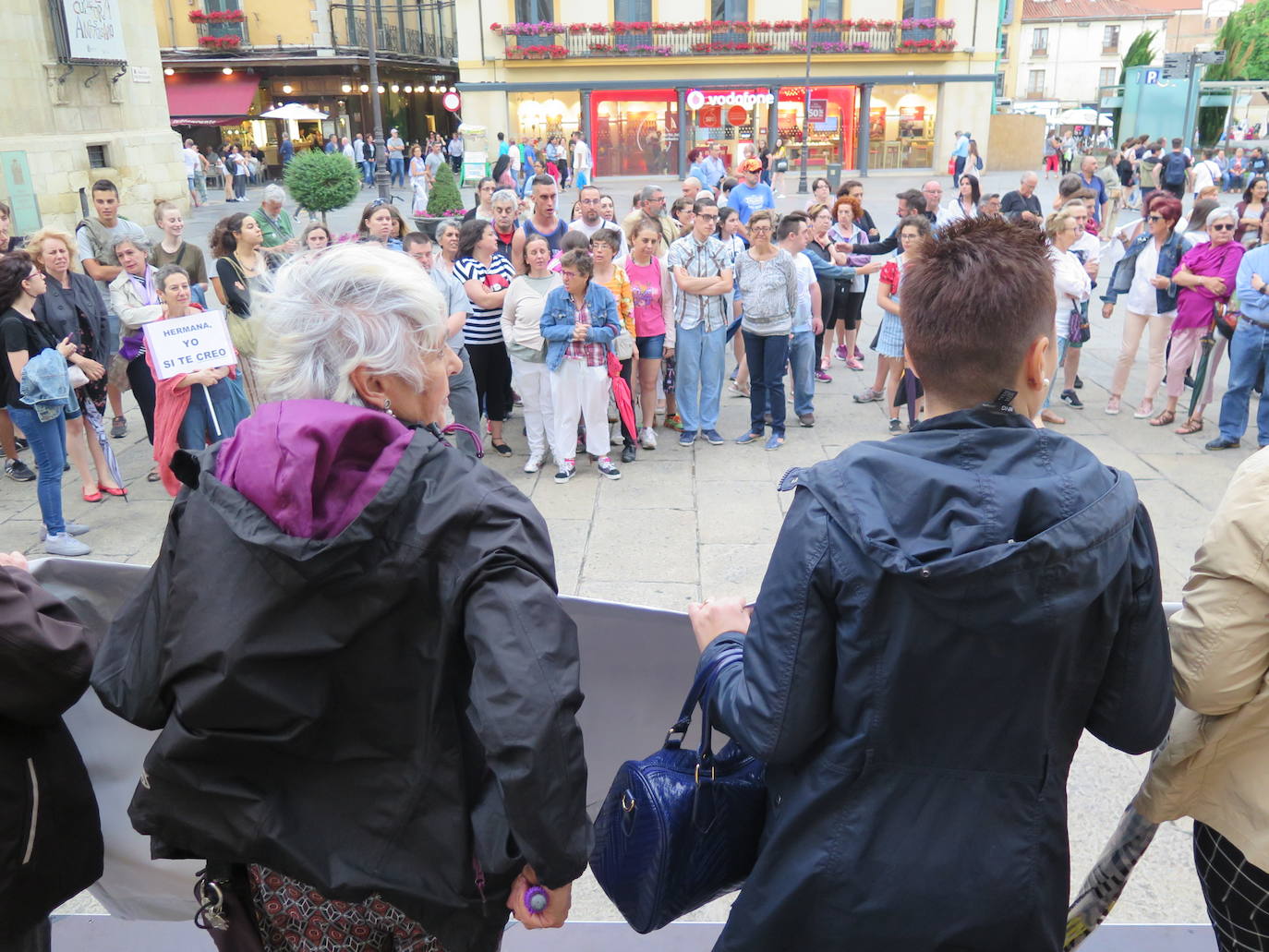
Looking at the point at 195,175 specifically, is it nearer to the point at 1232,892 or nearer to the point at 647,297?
the point at 647,297

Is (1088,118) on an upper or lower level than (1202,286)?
upper

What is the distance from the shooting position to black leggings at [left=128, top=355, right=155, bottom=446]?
7.19 metres

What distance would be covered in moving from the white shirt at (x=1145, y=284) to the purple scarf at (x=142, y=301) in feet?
25.3

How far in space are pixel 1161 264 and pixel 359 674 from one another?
8.35 m

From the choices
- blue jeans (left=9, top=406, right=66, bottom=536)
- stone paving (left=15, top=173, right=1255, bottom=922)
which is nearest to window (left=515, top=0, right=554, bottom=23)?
stone paving (left=15, top=173, right=1255, bottom=922)

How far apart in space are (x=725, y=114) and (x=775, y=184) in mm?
8866

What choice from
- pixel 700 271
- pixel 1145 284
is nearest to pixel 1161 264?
pixel 1145 284

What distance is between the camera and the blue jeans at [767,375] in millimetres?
7926

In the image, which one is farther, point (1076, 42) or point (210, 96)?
point (1076, 42)

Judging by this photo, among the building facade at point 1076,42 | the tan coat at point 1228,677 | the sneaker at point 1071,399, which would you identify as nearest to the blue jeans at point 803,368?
the sneaker at point 1071,399

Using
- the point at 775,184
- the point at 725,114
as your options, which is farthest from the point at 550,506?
the point at 725,114

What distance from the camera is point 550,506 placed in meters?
7.16

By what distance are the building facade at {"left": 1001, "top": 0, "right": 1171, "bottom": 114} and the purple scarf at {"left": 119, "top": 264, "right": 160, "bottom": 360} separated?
79720mm

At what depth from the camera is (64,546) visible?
6.29 metres
